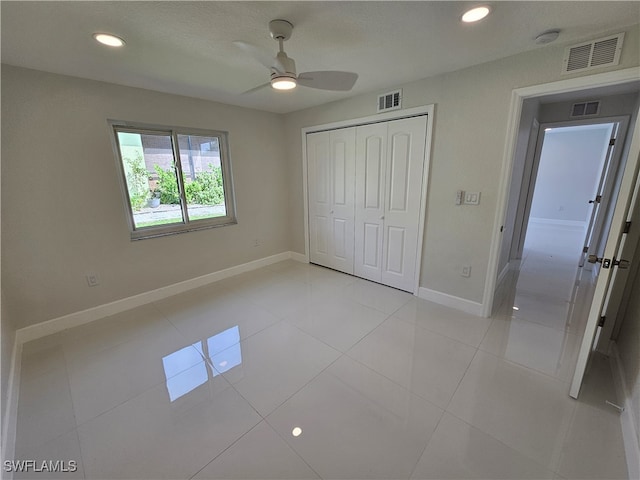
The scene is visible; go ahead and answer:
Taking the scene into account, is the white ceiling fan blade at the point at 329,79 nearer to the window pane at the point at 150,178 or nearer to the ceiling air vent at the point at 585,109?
the window pane at the point at 150,178

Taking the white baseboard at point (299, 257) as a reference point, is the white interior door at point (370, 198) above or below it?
above

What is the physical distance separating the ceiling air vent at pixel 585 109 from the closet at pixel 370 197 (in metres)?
2.58

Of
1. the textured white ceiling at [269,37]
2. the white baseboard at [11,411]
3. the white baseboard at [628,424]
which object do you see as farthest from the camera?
the textured white ceiling at [269,37]

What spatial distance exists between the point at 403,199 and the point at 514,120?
47.8 inches

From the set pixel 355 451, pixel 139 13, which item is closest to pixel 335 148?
pixel 139 13

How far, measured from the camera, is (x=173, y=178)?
318 cm

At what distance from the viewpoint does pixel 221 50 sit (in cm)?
197

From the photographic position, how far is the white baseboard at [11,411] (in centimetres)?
137

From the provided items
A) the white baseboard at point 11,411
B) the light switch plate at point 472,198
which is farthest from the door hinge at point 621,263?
the white baseboard at point 11,411

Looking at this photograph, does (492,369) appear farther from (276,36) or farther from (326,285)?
(276,36)

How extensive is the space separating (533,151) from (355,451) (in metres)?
4.70

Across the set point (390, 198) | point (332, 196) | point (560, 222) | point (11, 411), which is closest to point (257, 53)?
point (390, 198)

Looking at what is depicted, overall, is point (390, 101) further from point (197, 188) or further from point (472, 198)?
point (197, 188)

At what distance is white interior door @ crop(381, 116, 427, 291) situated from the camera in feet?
9.29
